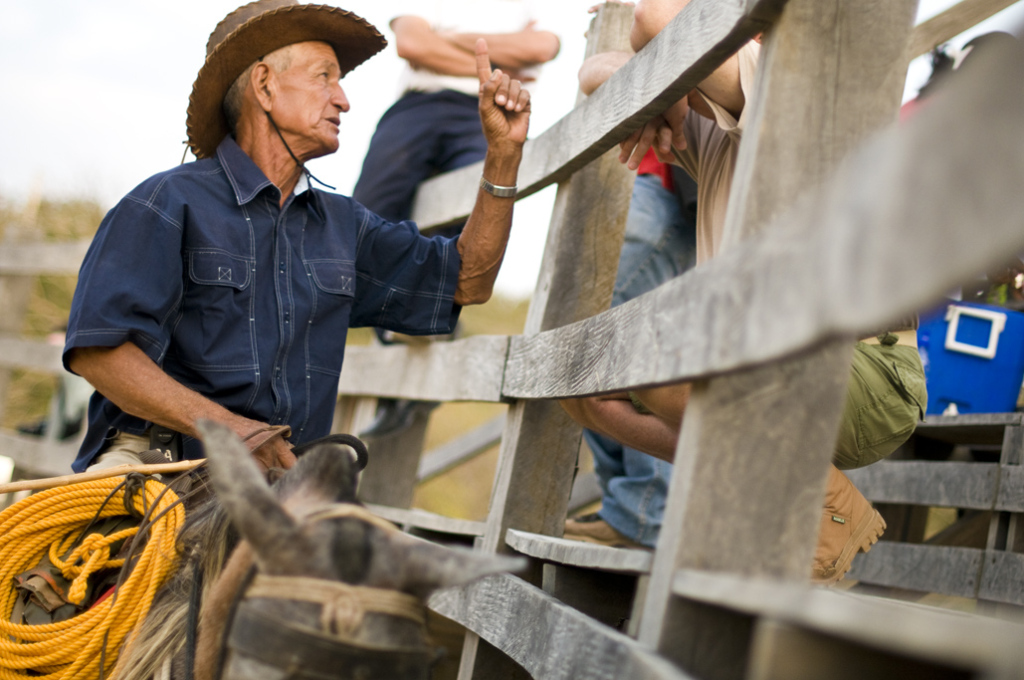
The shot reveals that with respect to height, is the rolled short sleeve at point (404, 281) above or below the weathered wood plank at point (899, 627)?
above

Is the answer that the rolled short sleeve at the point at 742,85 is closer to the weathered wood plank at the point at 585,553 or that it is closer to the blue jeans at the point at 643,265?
the weathered wood plank at the point at 585,553

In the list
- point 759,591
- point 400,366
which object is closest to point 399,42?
point 400,366

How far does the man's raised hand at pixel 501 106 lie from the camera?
2.36 metres

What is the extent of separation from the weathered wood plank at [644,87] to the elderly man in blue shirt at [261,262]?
12 cm

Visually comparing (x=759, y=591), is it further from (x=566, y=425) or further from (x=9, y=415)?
(x=9, y=415)

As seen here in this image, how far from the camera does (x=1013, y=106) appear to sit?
71 cm

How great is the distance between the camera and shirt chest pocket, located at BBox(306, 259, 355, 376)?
249cm

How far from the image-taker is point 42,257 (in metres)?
5.30

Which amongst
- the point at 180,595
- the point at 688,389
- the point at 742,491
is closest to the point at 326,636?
the point at 742,491

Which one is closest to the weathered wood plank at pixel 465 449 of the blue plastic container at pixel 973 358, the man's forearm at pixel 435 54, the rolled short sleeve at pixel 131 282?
the man's forearm at pixel 435 54

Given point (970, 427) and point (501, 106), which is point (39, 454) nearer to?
point (501, 106)

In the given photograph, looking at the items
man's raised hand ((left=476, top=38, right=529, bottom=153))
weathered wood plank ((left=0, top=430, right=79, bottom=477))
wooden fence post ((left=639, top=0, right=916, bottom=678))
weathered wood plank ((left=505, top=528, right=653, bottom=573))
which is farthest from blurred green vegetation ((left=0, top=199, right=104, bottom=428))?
wooden fence post ((left=639, top=0, right=916, bottom=678))

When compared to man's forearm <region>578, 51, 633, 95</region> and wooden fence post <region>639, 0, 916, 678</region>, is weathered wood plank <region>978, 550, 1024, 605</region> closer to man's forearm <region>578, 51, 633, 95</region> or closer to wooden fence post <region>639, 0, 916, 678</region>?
wooden fence post <region>639, 0, 916, 678</region>

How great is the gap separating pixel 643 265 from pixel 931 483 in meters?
1.15
